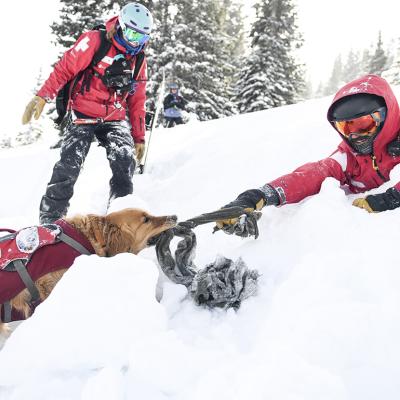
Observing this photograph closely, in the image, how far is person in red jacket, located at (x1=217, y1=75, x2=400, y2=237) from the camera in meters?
3.04

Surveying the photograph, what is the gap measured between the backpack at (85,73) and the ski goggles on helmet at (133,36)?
0.78ft

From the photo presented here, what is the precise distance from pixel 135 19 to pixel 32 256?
2725 mm

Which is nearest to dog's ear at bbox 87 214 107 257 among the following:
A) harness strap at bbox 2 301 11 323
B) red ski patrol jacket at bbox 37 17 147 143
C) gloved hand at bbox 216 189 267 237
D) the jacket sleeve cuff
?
harness strap at bbox 2 301 11 323

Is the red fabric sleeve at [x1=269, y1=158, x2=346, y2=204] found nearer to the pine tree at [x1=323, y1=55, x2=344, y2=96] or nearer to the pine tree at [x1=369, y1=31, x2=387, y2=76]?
the pine tree at [x1=369, y1=31, x2=387, y2=76]

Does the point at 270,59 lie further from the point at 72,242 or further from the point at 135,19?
the point at 72,242

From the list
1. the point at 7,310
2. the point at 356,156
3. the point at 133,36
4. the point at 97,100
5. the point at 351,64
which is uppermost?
the point at 133,36

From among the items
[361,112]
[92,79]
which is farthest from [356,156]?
[92,79]

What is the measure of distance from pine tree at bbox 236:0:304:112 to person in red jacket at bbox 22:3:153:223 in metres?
18.5

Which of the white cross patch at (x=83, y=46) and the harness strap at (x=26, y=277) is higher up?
the white cross patch at (x=83, y=46)

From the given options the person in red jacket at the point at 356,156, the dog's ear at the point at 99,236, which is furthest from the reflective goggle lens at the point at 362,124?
the dog's ear at the point at 99,236

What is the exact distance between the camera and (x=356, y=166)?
A: 341 centimetres

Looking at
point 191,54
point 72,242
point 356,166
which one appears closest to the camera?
point 72,242

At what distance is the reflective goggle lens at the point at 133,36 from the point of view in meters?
4.04

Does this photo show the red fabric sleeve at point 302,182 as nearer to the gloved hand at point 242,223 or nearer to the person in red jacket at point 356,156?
the person in red jacket at point 356,156
